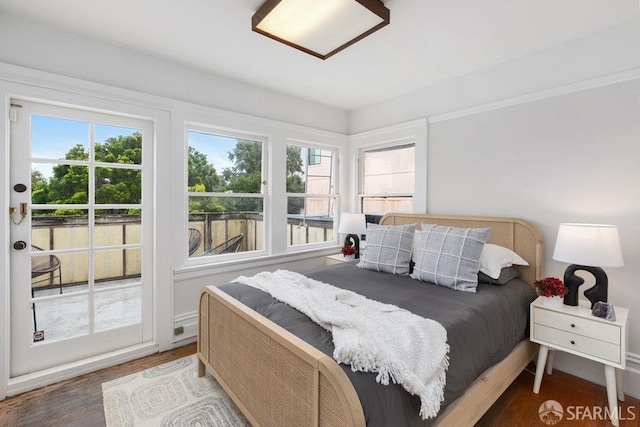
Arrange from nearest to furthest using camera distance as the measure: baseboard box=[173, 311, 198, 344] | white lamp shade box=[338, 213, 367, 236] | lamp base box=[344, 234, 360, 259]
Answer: baseboard box=[173, 311, 198, 344] < white lamp shade box=[338, 213, 367, 236] < lamp base box=[344, 234, 360, 259]

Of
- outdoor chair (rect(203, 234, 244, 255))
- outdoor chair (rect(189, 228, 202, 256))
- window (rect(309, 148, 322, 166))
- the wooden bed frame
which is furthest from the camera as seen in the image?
window (rect(309, 148, 322, 166))

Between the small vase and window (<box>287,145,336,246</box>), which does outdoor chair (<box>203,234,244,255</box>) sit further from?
the small vase

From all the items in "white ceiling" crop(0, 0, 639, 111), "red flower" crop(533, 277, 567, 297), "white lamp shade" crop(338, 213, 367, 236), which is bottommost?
"red flower" crop(533, 277, 567, 297)

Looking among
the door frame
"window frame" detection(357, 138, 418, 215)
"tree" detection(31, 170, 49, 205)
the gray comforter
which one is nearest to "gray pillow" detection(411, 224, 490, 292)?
the gray comforter

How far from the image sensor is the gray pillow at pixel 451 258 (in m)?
2.16

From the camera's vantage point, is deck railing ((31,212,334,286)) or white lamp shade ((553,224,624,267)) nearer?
white lamp shade ((553,224,624,267))

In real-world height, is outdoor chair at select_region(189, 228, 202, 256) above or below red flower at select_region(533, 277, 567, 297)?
above

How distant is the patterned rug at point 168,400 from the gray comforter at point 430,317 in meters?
0.69

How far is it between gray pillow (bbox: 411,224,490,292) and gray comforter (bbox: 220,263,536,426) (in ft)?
0.26

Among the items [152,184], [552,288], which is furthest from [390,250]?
[152,184]

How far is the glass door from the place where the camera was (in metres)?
2.09

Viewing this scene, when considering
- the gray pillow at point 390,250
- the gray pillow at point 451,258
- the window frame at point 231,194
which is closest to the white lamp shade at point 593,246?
the gray pillow at point 451,258

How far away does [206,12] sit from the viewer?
6.35 feet

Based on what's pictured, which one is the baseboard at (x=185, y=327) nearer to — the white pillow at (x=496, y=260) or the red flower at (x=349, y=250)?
the red flower at (x=349, y=250)
